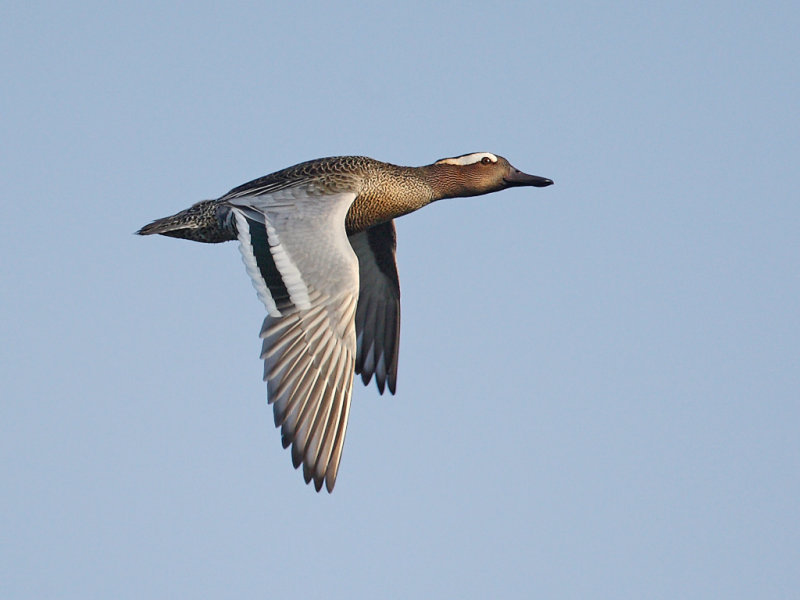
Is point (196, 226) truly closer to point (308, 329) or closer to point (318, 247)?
point (318, 247)

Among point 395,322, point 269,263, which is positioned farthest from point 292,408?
point 395,322

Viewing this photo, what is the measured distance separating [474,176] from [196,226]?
10.0ft

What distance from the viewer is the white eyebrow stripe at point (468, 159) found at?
1367 cm

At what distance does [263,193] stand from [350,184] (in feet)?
→ 2.80

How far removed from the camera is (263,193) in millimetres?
12289

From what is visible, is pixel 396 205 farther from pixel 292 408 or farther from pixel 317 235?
pixel 292 408

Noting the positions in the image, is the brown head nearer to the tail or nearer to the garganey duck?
the garganey duck

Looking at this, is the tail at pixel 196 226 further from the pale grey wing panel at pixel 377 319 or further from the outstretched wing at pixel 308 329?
the pale grey wing panel at pixel 377 319

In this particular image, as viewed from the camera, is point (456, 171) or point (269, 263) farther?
point (456, 171)

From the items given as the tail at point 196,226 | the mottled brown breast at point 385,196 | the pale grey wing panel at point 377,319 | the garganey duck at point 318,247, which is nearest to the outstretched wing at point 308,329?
the garganey duck at point 318,247

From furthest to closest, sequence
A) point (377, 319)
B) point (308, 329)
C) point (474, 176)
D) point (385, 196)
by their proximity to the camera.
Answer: point (377, 319) → point (474, 176) → point (385, 196) → point (308, 329)

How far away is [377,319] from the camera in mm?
14453

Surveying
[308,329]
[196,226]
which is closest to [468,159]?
[196,226]

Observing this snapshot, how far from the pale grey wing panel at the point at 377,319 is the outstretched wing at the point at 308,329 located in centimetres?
289
